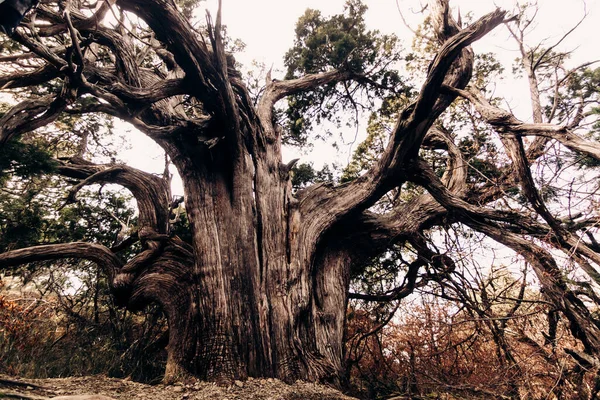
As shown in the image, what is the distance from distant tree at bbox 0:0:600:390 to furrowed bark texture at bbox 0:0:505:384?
2 centimetres

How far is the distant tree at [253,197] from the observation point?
3268 millimetres

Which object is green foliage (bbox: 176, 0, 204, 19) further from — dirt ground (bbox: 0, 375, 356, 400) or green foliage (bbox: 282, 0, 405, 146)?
dirt ground (bbox: 0, 375, 356, 400)

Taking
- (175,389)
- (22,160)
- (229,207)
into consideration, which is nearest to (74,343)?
(22,160)

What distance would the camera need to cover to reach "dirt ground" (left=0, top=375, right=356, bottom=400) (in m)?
2.58

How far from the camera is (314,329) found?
13.1ft

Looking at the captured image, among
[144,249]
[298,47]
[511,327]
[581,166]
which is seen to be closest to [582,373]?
[511,327]

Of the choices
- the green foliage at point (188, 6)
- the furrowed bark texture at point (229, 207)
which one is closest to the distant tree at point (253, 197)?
the furrowed bark texture at point (229, 207)

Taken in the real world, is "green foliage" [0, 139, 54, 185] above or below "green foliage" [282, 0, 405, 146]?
below

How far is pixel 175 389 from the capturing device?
3109 mm

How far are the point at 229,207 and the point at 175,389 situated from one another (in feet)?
7.21

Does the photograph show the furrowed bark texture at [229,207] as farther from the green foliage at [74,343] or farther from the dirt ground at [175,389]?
the green foliage at [74,343]

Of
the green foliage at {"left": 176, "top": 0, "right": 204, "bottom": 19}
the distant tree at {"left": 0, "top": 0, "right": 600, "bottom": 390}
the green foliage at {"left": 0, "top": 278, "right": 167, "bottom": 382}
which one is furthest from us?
the green foliage at {"left": 176, "top": 0, "right": 204, "bottom": 19}

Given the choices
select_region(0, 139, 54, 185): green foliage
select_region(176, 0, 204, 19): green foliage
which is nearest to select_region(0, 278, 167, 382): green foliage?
select_region(0, 139, 54, 185): green foliage

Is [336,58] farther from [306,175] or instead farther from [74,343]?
[74,343]
